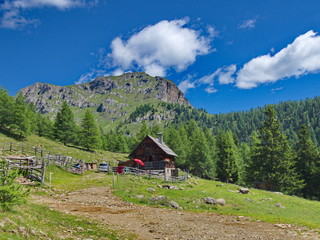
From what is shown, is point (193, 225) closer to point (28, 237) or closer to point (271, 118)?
point (28, 237)

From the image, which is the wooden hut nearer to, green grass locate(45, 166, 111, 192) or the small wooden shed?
the small wooden shed

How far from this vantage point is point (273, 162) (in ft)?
160

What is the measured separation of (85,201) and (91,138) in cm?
5581

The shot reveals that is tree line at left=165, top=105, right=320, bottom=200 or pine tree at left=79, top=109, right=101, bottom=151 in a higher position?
pine tree at left=79, top=109, right=101, bottom=151

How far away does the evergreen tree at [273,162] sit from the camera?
47.5 meters

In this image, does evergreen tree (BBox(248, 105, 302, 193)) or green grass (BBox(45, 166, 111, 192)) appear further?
evergreen tree (BBox(248, 105, 302, 193))

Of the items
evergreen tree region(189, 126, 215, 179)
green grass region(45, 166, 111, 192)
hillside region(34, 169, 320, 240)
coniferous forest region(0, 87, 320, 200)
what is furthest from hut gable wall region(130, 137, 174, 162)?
hillside region(34, 169, 320, 240)

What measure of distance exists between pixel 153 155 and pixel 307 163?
107 ft

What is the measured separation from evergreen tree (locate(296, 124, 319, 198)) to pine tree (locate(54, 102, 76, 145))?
6145 cm

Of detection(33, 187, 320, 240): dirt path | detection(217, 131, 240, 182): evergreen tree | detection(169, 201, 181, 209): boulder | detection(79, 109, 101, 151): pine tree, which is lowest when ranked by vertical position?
detection(33, 187, 320, 240): dirt path

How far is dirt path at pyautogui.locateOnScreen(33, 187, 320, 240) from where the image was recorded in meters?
12.8

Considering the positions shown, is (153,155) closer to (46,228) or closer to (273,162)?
(273,162)

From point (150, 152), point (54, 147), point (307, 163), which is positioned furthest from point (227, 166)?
point (54, 147)

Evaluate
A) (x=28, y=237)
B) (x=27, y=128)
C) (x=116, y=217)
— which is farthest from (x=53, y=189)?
(x=27, y=128)
